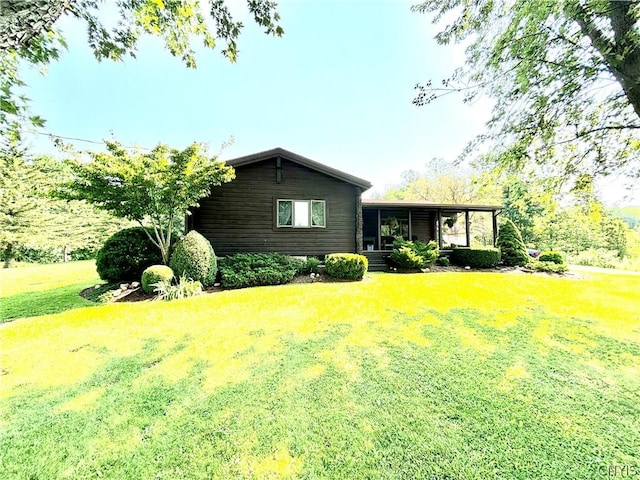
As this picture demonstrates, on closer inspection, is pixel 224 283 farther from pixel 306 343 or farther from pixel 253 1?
pixel 253 1

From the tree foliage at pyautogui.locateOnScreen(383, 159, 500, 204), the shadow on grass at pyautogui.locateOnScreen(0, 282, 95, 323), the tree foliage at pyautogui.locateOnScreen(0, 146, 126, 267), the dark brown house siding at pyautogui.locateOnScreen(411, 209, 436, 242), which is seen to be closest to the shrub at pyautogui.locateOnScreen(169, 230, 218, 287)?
the shadow on grass at pyautogui.locateOnScreen(0, 282, 95, 323)

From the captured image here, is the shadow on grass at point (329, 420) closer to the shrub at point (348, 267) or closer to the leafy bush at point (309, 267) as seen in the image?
the shrub at point (348, 267)

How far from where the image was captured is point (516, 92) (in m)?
3.42

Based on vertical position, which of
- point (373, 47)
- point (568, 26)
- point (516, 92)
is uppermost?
point (373, 47)

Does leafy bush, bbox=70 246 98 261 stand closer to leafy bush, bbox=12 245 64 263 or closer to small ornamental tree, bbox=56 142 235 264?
leafy bush, bbox=12 245 64 263

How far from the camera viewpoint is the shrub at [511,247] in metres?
11.8

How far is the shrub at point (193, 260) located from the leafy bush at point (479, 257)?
35.5 ft

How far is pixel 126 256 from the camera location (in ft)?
25.3

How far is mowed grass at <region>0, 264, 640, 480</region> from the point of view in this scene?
1.85m

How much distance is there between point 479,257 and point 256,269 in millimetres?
9769

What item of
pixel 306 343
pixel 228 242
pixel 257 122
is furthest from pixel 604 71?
pixel 257 122

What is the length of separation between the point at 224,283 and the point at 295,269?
7.90ft

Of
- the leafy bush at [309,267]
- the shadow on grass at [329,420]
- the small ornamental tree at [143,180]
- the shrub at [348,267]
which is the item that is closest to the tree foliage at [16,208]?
the small ornamental tree at [143,180]

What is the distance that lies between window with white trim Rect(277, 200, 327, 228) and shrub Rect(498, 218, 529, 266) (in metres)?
8.80
